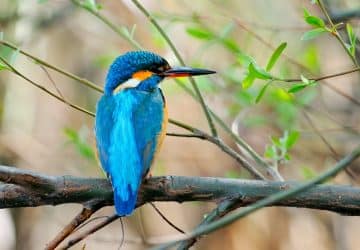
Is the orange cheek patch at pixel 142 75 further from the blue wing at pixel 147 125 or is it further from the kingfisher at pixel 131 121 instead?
the blue wing at pixel 147 125

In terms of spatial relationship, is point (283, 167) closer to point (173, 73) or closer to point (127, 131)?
point (173, 73)

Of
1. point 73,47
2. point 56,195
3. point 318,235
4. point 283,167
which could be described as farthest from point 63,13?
point 56,195

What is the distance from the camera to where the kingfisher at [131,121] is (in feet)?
6.57

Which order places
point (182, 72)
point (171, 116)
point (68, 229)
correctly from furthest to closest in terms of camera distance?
1. point (171, 116)
2. point (182, 72)
3. point (68, 229)

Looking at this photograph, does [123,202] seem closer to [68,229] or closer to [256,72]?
→ [68,229]

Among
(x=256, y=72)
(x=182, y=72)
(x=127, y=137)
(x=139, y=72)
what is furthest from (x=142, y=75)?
(x=256, y=72)

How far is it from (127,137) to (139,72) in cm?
41

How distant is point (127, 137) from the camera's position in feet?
7.19

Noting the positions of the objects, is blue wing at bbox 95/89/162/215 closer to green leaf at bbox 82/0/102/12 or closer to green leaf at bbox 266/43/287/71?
green leaf at bbox 82/0/102/12

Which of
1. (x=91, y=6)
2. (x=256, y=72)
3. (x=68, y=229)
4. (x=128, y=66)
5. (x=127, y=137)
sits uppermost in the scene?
(x=91, y=6)

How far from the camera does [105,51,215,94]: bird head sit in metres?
2.51

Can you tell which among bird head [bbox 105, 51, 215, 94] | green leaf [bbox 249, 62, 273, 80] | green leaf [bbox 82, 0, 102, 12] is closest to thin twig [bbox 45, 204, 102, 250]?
green leaf [bbox 249, 62, 273, 80]

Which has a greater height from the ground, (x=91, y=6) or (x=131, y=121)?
(x=91, y=6)

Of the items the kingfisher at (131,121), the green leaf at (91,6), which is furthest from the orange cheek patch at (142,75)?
the green leaf at (91,6)
